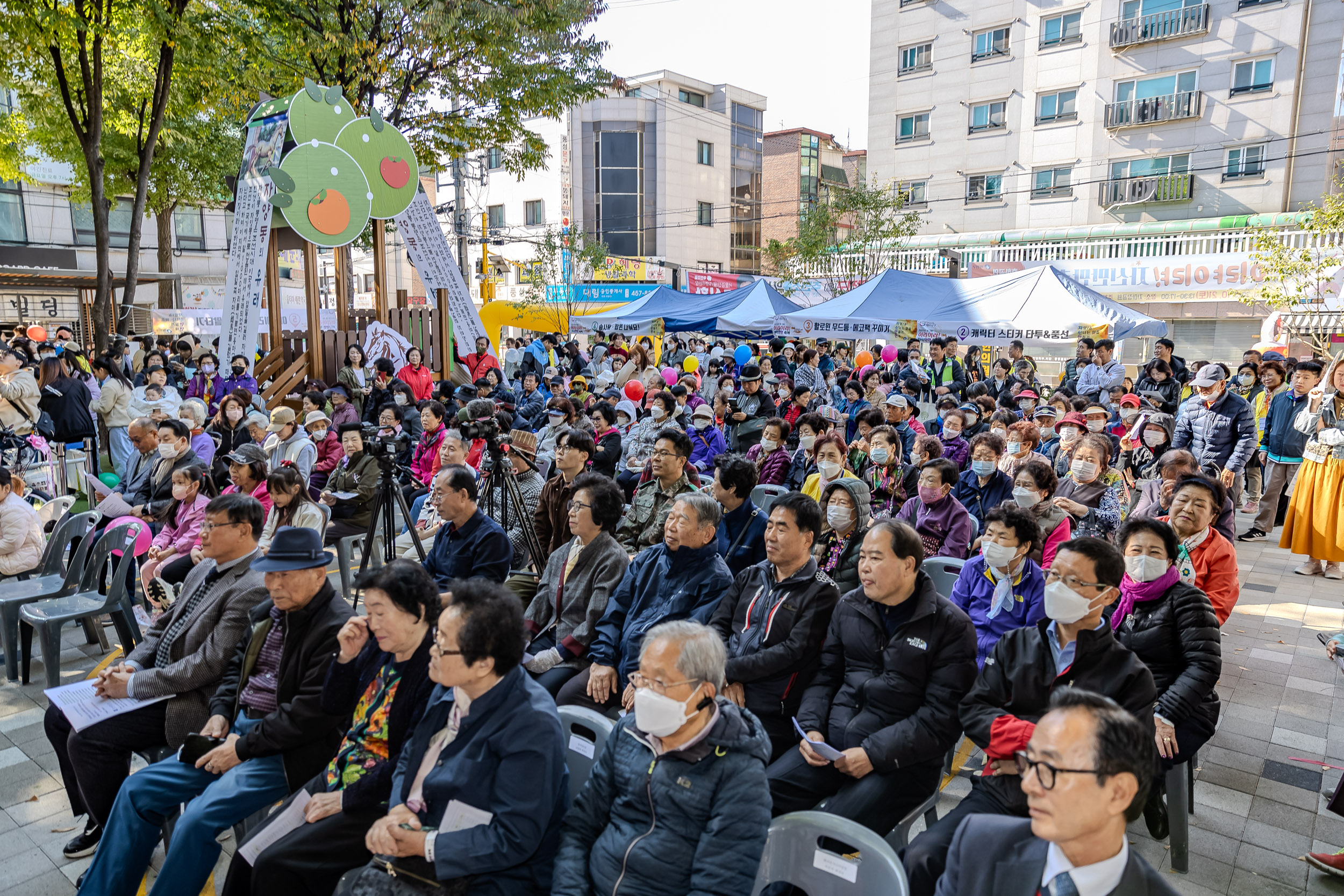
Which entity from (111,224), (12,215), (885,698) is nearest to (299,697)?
(885,698)

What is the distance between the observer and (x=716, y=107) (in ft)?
145

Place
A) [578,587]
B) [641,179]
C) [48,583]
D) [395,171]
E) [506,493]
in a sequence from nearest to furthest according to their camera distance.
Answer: [578,587] < [48,583] < [506,493] < [395,171] < [641,179]

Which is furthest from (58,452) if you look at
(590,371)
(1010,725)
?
(1010,725)

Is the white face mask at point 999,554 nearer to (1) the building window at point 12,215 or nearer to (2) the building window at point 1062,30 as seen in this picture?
(2) the building window at point 1062,30

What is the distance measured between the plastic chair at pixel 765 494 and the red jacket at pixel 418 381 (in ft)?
21.8

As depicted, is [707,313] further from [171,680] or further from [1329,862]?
[1329,862]

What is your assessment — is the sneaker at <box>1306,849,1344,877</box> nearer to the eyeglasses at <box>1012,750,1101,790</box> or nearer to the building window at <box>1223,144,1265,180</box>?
the eyeglasses at <box>1012,750,1101,790</box>

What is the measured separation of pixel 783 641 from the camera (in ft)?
11.6

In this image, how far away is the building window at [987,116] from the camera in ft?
85.0

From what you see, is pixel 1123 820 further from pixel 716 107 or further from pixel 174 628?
pixel 716 107

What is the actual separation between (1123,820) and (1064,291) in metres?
10.8

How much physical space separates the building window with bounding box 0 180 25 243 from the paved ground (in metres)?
25.6

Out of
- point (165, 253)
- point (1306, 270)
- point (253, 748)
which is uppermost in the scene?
point (165, 253)

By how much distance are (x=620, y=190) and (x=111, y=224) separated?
22.5m
